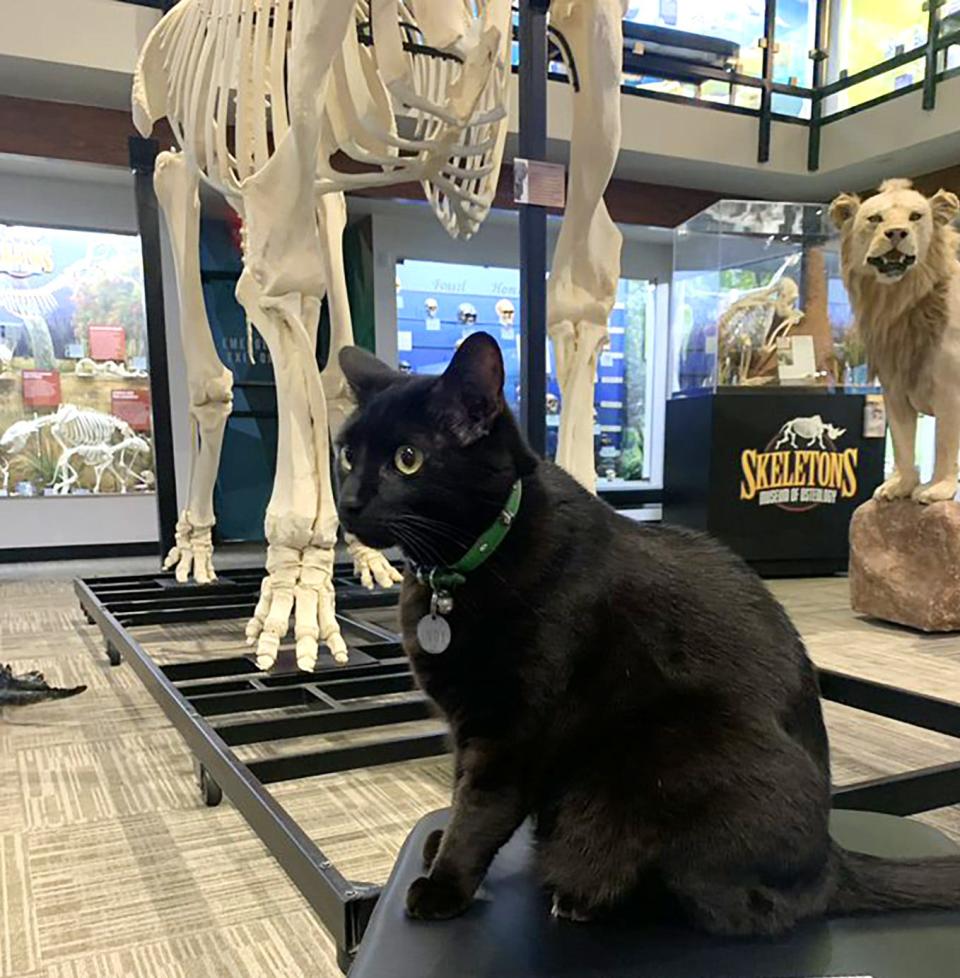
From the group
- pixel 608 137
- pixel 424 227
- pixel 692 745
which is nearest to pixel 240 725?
pixel 692 745

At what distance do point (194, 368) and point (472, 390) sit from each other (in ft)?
7.18

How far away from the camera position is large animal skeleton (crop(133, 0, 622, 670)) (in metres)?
1.56

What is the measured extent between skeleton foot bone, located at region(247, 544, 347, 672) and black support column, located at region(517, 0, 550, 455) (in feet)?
1.99

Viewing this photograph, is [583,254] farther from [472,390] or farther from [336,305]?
[472,390]

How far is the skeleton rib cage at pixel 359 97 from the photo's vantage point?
1606 mm

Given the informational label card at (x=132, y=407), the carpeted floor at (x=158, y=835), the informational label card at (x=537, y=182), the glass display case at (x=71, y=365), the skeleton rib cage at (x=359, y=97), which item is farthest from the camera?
the informational label card at (x=132, y=407)

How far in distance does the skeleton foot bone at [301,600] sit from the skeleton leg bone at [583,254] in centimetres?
60

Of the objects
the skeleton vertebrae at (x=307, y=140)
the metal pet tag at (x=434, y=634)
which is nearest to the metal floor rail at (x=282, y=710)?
the skeleton vertebrae at (x=307, y=140)

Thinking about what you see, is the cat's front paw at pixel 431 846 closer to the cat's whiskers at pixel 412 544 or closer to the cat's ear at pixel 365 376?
the cat's whiskers at pixel 412 544

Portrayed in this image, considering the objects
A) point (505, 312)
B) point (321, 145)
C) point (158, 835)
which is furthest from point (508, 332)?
point (158, 835)

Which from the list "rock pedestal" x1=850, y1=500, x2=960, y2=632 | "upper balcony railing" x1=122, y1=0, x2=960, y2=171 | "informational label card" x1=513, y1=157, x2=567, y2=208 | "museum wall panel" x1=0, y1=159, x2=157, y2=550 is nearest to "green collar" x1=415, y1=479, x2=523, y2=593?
"informational label card" x1=513, y1=157, x2=567, y2=208

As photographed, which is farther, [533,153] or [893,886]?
[533,153]

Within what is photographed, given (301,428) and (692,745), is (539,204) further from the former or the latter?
(692,745)

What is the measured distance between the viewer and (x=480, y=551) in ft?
2.31
